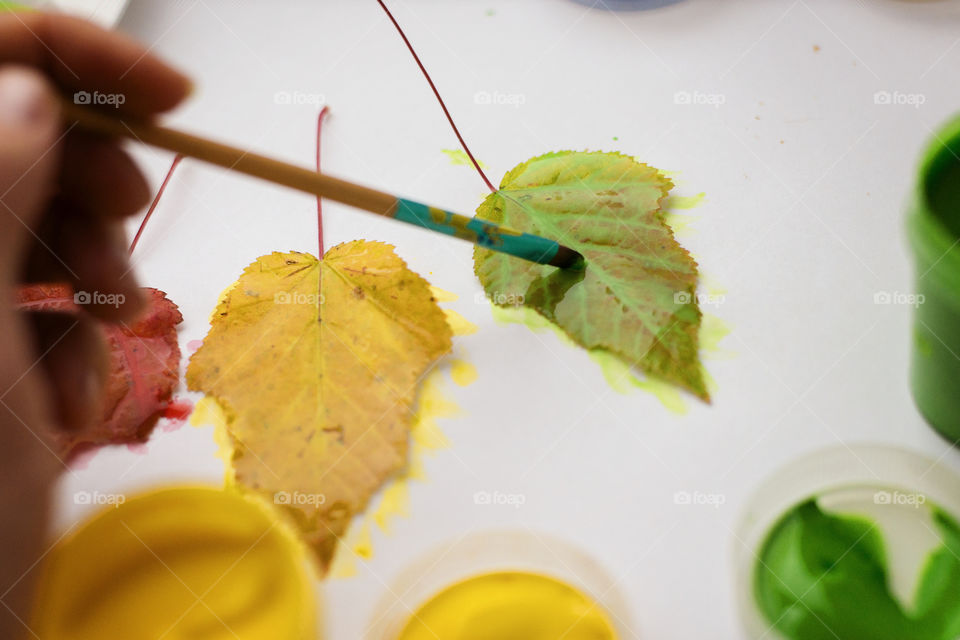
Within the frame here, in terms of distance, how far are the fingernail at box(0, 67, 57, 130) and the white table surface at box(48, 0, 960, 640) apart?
0.23m

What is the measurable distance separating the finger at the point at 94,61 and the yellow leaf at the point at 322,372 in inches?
5.9

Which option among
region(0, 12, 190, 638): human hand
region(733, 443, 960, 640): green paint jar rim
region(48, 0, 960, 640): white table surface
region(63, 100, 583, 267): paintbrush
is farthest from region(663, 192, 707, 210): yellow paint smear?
region(0, 12, 190, 638): human hand

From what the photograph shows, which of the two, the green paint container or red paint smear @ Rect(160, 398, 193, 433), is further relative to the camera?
red paint smear @ Rect(160, 398, 193, 433)

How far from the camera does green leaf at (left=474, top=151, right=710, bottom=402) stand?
54 centimetres

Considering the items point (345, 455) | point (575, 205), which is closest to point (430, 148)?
point (575, 205)

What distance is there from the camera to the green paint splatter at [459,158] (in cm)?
65

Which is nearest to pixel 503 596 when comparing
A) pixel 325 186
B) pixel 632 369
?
pixel 632 369

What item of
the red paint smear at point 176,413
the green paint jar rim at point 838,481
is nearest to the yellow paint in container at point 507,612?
the green paint jar rim at point 838,481

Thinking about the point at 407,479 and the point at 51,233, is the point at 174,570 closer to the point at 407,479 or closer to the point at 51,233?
the point at 407,479

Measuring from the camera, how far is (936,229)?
0.40m

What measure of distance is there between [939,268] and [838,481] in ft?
0.55

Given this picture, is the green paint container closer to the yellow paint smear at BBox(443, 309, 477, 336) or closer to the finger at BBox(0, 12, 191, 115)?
the yellow paint smear at BBox(443, 309, 477, 336)

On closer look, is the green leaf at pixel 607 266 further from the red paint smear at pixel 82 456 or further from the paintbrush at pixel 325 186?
the red paint smear at pixel 82 456

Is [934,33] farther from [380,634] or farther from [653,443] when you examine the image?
[380,634]
